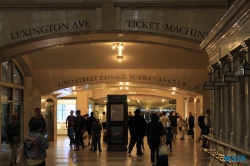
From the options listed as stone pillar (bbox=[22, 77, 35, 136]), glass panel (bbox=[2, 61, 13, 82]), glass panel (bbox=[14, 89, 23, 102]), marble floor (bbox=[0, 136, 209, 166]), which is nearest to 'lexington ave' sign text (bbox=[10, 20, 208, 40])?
marble floor (bbox=[0, 136, 209, 166])

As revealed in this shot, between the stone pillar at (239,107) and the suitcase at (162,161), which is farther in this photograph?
the suitcase at (162,161)

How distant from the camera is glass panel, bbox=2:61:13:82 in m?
14.3

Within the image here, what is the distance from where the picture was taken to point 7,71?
14.6 metres

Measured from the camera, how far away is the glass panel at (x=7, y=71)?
46.9 ft

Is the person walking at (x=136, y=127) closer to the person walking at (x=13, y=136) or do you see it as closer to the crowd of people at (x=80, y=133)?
the crowd of people at (x=80, y=133)

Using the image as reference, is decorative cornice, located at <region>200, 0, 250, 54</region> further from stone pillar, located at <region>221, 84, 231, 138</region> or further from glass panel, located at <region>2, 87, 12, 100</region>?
glass panel, located at <region>2, 87, 12, 100</region>

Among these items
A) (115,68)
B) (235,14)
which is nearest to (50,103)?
(115,68)

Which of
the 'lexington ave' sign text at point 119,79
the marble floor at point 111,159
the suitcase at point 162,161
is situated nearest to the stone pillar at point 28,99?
the 'lexington ave' sign text at point 119,79

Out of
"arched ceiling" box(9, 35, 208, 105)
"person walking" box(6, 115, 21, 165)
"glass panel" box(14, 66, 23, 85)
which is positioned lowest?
"person walking" box(6, 115, 21, 165)

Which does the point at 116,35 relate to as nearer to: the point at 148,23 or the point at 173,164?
the point at 148,23

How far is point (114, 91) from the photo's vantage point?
26766 millimetres

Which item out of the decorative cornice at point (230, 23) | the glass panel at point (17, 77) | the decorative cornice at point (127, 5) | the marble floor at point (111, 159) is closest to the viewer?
the decorative cornice at point (230, 23)

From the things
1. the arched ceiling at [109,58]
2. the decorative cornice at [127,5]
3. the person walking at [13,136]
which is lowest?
the person walking at [13,136]

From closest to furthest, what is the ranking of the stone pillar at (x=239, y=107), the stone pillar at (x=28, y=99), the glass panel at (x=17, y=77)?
the stone pillar at (x=239, y=107), the glass panel at (x=17, y=77), the stone pillar at (x=28, y=99)
